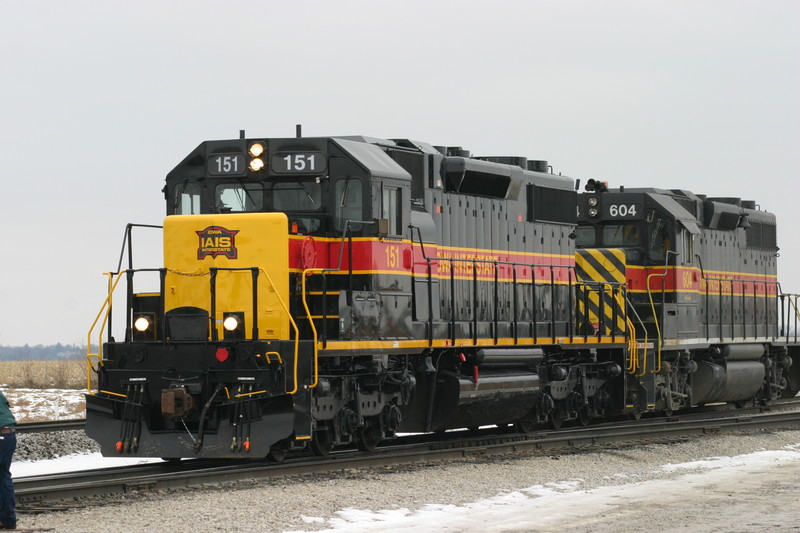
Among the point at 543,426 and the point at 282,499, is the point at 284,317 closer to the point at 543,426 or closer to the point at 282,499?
the point at 282,499

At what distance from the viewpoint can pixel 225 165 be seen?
13.7 meters

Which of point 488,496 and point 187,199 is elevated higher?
point 187,199

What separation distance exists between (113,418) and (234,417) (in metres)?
1.41

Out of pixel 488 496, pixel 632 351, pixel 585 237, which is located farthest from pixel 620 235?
pixel 488 496

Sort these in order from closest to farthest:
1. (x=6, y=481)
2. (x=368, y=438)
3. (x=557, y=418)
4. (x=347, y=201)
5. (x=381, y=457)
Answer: (x=6, y=481) → (x=381, y=457) → (x=347, y=201) → (x=368, y=438) → (x=557, y=418)

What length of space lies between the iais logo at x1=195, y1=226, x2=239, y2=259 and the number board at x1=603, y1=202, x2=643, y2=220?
9976 millimetres

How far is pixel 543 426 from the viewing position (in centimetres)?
1897

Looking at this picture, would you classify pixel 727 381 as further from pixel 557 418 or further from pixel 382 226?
pixel 382 226

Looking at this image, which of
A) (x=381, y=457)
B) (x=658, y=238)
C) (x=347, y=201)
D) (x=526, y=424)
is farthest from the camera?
(x=658, y=238)

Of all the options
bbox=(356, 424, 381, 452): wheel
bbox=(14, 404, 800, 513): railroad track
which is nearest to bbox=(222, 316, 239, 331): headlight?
bbox=(14, 404, 800, 513): railroad track

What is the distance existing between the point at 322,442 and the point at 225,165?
3.31m

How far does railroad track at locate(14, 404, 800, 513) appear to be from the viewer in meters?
11.0

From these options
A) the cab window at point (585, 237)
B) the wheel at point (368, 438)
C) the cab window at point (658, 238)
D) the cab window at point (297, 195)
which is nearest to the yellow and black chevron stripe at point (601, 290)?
the cab window at point (585, 237)

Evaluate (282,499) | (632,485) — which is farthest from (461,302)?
(282,499)
